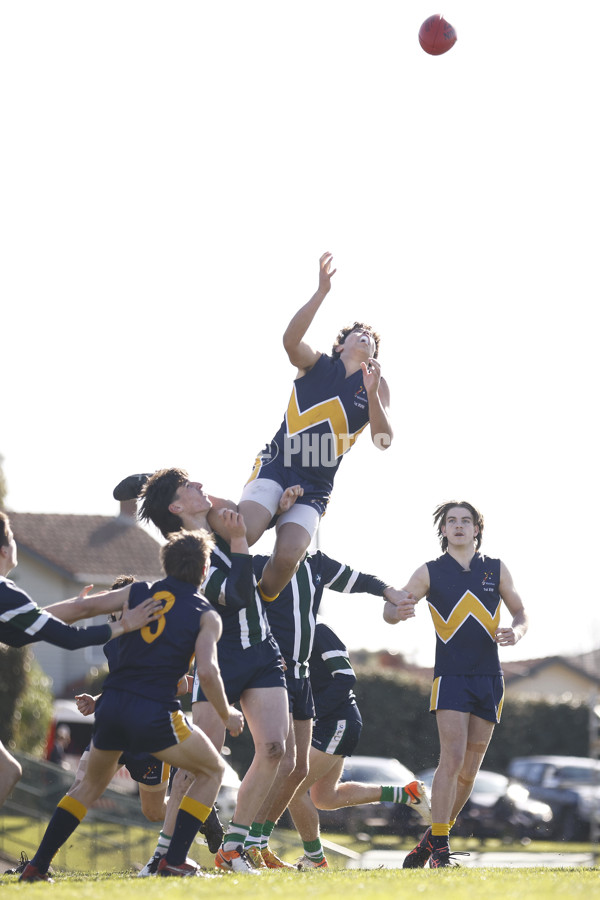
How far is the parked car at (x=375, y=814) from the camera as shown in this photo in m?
20.5

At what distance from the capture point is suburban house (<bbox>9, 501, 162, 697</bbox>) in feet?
126

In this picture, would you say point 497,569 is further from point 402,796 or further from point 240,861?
point 240,861

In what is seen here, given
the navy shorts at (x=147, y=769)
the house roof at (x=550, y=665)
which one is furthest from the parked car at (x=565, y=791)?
the house roof at (x=550, y=665)

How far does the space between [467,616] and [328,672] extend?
127cm

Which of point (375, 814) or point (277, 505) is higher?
point (277, 505)

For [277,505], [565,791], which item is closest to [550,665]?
[565,791]

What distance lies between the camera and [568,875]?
6.77m

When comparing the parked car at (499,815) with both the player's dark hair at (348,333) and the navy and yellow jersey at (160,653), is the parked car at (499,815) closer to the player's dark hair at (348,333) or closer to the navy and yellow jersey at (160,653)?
the player's dark hair at (348,333)

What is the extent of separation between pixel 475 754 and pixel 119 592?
10.5 ft

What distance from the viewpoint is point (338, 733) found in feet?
28.4

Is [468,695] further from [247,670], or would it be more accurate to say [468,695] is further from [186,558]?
[186,558]

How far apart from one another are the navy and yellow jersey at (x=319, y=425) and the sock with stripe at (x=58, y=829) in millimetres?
2791

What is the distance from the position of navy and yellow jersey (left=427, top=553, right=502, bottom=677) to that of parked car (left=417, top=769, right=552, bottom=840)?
Result: 15.3m

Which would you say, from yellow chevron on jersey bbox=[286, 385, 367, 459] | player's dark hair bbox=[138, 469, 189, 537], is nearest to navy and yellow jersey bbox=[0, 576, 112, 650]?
player's dark hair bbox=[138, 469, 189, 537]
